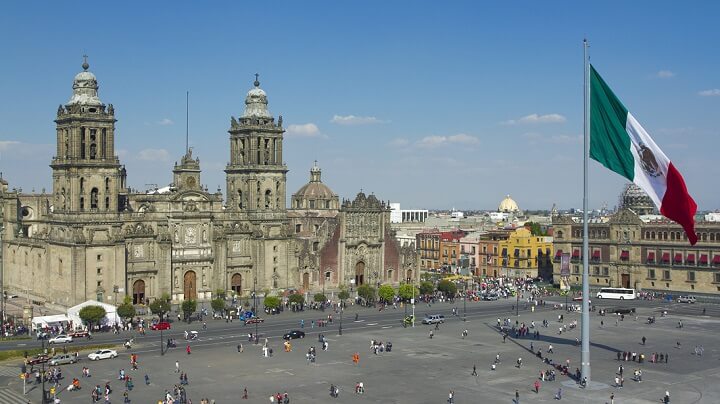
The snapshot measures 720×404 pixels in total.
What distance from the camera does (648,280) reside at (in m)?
129

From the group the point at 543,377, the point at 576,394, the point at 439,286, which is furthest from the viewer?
the point at 439,286

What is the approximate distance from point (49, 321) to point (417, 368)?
3935 cm

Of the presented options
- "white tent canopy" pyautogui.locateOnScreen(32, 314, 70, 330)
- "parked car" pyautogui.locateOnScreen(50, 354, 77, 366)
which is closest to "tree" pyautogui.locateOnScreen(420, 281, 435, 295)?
"white tent canopy" pyautogui.locateOnScreen(32, 314, 70, 330)

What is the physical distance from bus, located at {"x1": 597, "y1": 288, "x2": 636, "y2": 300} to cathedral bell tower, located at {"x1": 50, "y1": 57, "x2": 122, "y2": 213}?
64.6 meters

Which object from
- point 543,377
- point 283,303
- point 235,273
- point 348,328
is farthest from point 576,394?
point 235,273

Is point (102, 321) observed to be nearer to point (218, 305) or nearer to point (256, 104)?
point (218, 305)

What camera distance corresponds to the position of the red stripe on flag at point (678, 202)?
1861 inches

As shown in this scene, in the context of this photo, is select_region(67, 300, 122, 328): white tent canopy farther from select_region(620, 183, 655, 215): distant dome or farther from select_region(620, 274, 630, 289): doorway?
select_region(620, 183, 655, 215): distant dome

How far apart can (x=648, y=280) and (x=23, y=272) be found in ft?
280

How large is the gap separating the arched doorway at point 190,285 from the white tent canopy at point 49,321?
22.0m

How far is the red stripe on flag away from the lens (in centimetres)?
4728

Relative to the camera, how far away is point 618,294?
398 ft

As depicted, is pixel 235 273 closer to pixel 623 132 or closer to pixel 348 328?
pixel 348 328

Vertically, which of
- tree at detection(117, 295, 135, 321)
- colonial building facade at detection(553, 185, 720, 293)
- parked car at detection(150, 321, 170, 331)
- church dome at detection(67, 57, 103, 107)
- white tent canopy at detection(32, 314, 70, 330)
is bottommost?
parked car at detection(150, 321, 170, 331)
